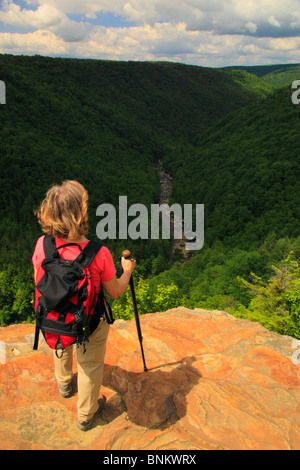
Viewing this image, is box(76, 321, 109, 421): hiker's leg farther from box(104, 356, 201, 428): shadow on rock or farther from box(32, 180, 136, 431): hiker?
box(104, 356, 201, 428): shadow on rock

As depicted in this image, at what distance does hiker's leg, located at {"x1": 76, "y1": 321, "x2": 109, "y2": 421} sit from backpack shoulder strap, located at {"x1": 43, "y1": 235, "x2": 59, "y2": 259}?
3.82ft

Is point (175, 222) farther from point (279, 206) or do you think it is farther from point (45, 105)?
point (45, 105)

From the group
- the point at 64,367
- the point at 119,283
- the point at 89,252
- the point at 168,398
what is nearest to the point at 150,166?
the point at 168,398

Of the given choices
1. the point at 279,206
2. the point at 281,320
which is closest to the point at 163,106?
the point at 279,206

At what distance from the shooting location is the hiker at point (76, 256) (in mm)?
2951

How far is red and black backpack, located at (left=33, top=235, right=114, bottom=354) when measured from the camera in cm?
288

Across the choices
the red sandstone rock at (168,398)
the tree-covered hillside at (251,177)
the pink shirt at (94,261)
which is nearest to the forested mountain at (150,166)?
the tree-covered hillside at (251,177)

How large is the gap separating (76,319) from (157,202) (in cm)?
8176

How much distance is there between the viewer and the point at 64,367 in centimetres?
409

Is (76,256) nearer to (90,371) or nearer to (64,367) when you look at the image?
(90,371)

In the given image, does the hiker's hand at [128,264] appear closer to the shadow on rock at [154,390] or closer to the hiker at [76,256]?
the hiker at [76,256]

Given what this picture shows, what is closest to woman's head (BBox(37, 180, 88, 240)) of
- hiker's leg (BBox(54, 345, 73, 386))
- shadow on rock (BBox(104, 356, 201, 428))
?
hiker's leg (BBox(54, 345, 73, 386))

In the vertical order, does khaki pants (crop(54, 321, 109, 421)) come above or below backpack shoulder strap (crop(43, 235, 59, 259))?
below

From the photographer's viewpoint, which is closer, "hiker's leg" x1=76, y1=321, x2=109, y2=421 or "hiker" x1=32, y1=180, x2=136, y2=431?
"hiker" x1=32, y1=180, x2=136, y2=431
